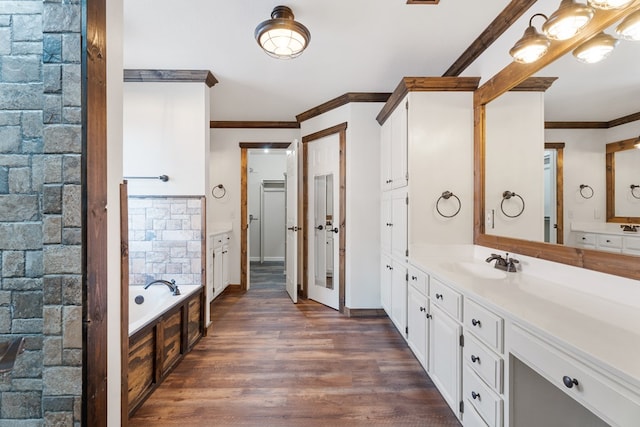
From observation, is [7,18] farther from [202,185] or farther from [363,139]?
[363,139]

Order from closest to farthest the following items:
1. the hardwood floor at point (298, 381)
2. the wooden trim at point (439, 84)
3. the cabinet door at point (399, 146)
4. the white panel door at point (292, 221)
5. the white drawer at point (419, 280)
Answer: the hardwood floor at point (298, 381) < the white drawer at point (419, 280) < the wooden trim at point (439, 84) < the cabinet door at point (399, 146) < the white panel door at point (292, 221)

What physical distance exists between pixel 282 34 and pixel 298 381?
2421 millimetres

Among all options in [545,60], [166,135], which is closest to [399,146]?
[545,60]

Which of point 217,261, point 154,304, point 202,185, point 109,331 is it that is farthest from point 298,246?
point 109,331

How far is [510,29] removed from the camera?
1.98 meters

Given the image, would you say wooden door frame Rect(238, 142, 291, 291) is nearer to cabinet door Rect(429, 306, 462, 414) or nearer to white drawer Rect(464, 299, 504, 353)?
cabinet door Rect(429, 306, 462, 414)

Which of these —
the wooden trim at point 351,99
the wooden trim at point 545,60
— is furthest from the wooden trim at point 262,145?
the wooden trim at point 545,60

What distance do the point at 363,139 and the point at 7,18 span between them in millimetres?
2834

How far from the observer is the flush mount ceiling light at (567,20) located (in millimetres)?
1283

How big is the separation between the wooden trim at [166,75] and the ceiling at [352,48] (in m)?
0.06

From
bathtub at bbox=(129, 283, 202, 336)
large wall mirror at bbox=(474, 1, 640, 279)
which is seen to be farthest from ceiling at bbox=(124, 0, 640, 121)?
bathtub at bbox=(129, 283, 202, 336)

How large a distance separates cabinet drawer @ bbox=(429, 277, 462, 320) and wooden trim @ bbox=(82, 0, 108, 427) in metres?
1.64

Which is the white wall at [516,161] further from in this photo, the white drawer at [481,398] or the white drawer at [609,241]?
the white drawer at [481,398]

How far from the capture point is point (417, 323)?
7.19 ft
